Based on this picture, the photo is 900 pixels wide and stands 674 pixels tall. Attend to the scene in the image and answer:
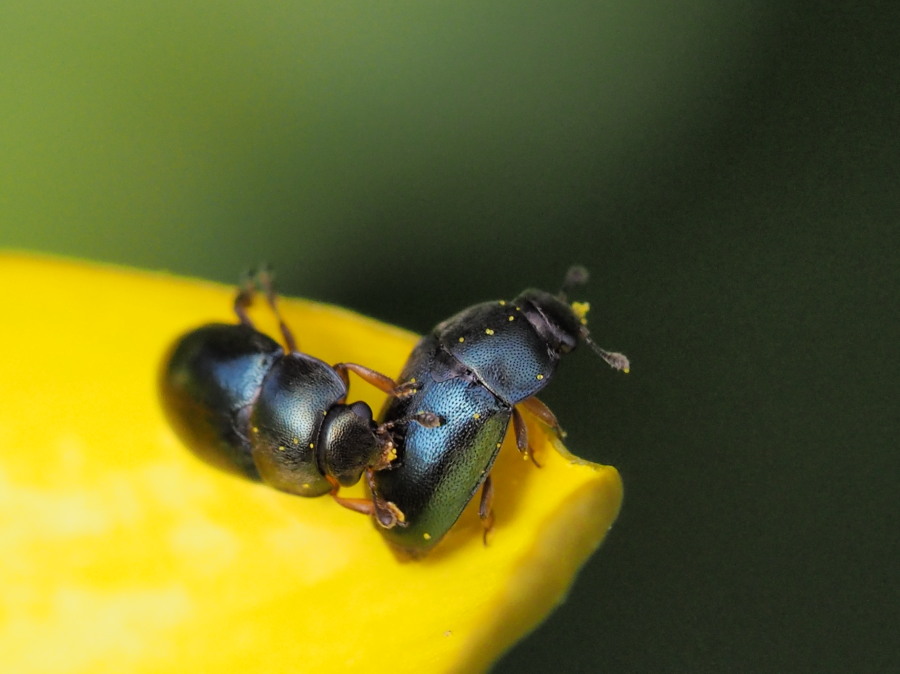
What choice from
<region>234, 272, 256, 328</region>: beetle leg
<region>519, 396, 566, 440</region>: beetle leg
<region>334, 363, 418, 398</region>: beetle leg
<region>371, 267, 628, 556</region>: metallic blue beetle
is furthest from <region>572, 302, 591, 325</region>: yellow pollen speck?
<region>234, 272, 256, 328</region>: beetle leg

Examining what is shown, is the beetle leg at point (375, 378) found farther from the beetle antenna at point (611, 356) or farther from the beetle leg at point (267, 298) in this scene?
the beetle antenna at point (611, 356)

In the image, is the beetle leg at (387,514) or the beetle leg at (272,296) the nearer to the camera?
the beetle leg at (387,514)

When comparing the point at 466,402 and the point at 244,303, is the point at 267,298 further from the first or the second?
the point at 466,402

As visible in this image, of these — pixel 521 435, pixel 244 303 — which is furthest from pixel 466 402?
pixel 244 303

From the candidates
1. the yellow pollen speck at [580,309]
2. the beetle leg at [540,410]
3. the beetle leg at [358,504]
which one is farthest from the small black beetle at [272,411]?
the yellow pollen speck at [580,309]

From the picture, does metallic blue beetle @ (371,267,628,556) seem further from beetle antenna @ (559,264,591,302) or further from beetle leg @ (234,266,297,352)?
beetle leg @ (234,266,297,352)

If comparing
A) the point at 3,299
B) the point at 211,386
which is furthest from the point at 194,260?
the point at 3,299

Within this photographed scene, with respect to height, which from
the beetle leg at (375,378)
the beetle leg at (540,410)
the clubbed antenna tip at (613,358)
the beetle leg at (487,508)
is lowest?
the beetle leg at (487,508)
